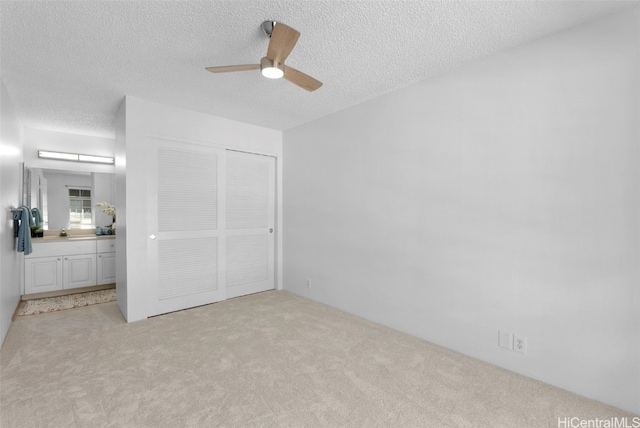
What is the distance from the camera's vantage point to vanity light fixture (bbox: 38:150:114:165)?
14.3 feet

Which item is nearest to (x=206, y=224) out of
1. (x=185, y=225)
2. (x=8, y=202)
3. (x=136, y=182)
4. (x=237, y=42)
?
(x=185, y=225)

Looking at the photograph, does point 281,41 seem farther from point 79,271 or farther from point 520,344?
point 79,271

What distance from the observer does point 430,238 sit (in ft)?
8.91

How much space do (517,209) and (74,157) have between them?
Answer: 570 centimetres

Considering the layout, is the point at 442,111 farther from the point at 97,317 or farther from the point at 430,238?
the point at 97,317

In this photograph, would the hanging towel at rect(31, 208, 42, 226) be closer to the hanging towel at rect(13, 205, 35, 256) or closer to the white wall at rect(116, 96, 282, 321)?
the hanging towel at rect(13, 205, 35, 256)

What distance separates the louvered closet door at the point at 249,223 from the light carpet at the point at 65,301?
174cm

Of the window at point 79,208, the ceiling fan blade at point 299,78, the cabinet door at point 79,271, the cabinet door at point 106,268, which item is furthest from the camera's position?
the window at point 79,208

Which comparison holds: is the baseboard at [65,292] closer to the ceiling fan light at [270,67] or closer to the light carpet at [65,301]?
the light carpet at [65,301]

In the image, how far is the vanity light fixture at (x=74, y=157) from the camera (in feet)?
14.3

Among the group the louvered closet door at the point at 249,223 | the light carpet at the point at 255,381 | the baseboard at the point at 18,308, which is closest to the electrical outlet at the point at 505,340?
the light carpet at the point at 255,381

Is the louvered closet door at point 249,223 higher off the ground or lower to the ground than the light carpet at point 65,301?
higher

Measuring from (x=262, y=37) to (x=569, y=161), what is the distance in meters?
2.20

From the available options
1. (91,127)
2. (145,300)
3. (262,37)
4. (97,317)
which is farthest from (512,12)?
(91,127)
